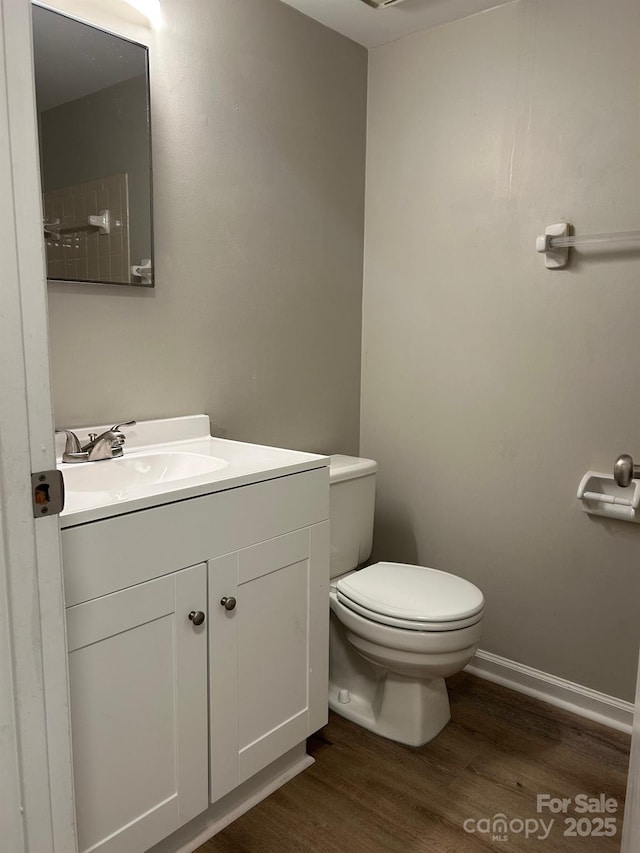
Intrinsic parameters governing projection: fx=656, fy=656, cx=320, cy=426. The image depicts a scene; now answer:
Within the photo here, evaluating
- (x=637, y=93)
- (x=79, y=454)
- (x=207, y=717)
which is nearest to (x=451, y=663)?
(x=207, y=717)

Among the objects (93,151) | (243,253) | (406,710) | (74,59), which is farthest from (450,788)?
(74,59)

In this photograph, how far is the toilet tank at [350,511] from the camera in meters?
2.11

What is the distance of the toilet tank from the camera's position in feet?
6.91

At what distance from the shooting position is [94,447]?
1646 mm

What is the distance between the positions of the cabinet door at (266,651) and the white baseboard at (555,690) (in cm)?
77

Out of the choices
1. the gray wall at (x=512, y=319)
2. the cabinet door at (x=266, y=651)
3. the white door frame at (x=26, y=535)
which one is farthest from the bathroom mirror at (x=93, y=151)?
the gray wall at (x=512, y=319)

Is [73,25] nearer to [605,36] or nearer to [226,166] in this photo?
[226,166]

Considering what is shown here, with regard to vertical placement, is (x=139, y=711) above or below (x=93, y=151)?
below

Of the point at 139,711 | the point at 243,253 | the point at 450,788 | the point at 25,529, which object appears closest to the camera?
the point at 25,529

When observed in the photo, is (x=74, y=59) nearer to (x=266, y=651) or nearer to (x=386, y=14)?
(x=386, y=14)

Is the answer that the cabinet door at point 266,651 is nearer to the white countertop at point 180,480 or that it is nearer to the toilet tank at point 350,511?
the white countertop at point 180,480

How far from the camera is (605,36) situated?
191 cm

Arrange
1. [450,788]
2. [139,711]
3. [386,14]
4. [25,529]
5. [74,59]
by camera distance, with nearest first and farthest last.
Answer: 1. [25,529]
2. [139,711]
3. [74,59]
4. [450,788]
5. [386,14]

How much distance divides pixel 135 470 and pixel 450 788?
1191mm
